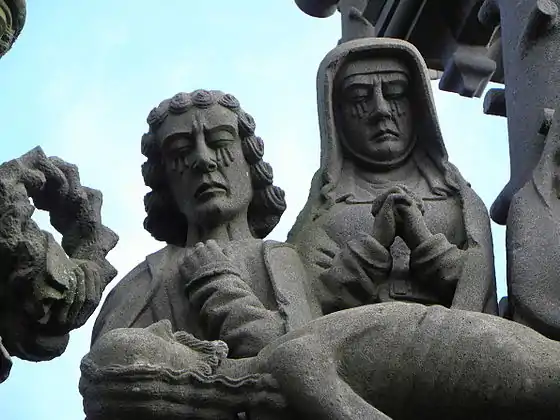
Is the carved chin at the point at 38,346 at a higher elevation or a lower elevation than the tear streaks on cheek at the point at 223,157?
lower

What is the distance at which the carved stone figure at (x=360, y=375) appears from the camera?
6.11 m

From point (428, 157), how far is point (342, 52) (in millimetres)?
573

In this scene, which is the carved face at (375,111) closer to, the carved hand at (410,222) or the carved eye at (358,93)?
the carved eye at (358,93)

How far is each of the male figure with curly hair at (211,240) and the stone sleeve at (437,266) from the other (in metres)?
0.45

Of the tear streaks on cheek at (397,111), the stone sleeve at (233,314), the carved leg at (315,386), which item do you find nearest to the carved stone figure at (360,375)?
the carved leg at (315,386)

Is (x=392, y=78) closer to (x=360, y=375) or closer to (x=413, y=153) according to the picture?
(x=413, y=153)

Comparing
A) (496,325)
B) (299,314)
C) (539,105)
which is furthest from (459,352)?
(539,105)

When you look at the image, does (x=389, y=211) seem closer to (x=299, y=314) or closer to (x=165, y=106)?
(x=299, y=314)

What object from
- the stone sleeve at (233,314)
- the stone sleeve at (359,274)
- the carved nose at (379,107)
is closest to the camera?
the stone sleeve at (233,314)

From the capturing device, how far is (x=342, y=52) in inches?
303

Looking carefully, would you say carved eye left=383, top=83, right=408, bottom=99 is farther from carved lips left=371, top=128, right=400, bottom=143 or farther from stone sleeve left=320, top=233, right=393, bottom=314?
stone sleeve left=320, top=233, right=393, bottom=314

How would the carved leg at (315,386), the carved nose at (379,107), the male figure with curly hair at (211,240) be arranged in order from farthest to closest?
the carved nose at (379,107) < the male figure with curly hair at (211,240) < the carved leg at (315,386)

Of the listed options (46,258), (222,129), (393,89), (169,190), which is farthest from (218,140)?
(46,258)

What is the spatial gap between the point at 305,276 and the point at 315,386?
119cm
